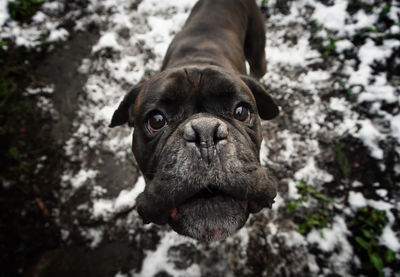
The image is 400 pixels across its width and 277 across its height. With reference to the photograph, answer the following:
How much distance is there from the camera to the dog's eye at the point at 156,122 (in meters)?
2.00

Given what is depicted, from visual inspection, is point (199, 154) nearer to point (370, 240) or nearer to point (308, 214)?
point (308, 214)

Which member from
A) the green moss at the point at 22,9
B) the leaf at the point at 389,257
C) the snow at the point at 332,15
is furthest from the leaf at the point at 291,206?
the green moss at the point at 22,9

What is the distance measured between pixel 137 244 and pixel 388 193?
3.60 meters

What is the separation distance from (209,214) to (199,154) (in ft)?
1.48

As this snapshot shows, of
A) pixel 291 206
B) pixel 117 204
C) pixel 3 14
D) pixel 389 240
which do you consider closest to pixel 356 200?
pixel 389 240

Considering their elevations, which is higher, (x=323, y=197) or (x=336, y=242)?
(x=323, y=197)

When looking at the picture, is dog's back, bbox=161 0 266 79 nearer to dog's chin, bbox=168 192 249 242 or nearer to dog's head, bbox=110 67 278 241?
dog's head, bbox=110 67 278 241

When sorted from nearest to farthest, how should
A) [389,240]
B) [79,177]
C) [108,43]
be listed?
[389,240], [79,177], [108,43]

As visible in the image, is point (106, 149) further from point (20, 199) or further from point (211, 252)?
point (211, 252)

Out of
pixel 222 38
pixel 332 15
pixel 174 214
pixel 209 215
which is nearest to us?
pixel 209 215

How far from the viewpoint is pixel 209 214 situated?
→ 1551mm

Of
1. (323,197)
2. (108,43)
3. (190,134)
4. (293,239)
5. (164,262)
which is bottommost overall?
(164,262)

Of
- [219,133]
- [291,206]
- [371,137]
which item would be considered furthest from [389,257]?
[219,133]

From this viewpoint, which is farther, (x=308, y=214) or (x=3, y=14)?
(x=3, y=14)
